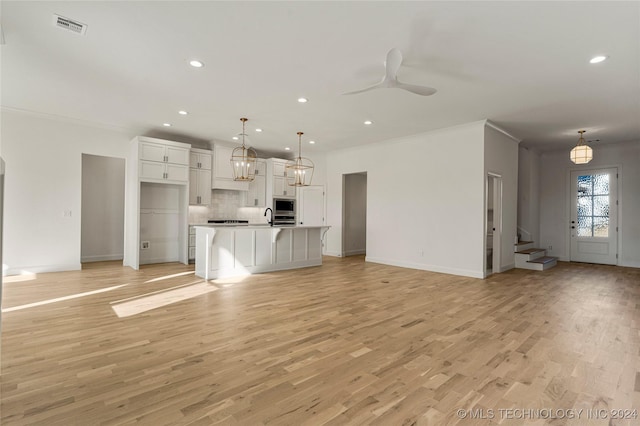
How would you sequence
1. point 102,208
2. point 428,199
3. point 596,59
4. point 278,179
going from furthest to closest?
point 278,179 < point 102,208 < point 428,199 < point 596,59

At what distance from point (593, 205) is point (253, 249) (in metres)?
8.33

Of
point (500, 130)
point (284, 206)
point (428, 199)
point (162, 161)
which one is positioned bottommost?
point (284, 206)

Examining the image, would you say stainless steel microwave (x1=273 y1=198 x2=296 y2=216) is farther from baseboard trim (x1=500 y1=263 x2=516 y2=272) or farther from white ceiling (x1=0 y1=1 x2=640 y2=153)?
baseboard trim (x1=500 y1=263 x2=516 y2=272)

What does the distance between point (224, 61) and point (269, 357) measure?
3131 mm

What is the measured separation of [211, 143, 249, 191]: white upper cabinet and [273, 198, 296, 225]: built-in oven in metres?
1.33

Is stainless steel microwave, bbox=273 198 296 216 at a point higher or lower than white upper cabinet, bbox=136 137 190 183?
lower

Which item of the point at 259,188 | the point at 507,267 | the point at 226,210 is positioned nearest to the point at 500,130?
the point at 507,267

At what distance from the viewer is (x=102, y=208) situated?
770cm

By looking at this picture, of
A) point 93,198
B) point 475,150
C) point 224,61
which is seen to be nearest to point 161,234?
point 93,198

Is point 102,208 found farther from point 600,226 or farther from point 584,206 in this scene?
point 600,226

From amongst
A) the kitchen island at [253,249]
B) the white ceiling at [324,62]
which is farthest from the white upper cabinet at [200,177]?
the kitchen island at [253,249]

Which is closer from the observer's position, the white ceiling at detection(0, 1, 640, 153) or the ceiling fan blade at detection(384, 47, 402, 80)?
the white ceiling at detection(0, 1, 640, 153)

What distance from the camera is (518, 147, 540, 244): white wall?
27.5 ft

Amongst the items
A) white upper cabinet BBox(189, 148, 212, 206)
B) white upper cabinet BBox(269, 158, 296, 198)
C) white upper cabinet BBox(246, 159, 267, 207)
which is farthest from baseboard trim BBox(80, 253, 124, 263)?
white upper cabinet BBox(269, 158, 296, 198)
